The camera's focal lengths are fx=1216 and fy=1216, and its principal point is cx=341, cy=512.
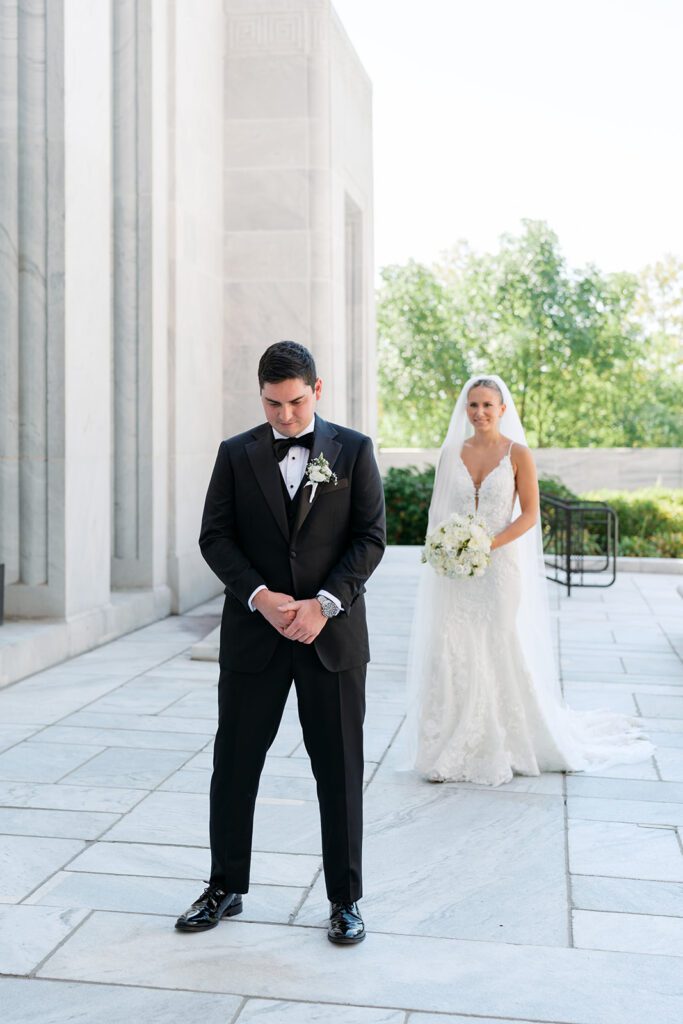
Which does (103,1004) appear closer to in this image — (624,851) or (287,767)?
(624,851)

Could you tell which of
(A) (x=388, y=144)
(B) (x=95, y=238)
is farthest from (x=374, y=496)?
(A) (x=388, y=144)

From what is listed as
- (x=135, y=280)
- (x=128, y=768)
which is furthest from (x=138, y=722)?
(x=135, y=280)

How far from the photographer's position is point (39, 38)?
30.0 ft

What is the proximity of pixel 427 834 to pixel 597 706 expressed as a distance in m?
2.99

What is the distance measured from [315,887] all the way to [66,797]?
1655 mm

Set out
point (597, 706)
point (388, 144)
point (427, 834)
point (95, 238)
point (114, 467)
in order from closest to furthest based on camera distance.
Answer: point (427, 834) < point (597, 706) < point (95, 238) < point (114, 467) < point (388, 144)

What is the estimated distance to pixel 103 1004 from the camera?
363 cm

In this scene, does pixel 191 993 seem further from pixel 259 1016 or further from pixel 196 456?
pixel 196 456

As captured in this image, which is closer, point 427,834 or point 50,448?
point 427,834

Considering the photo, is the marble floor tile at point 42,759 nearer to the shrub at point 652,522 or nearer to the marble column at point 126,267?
the marble column at point 126,267

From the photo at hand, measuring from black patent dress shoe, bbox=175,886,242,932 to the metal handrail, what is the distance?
9.95 m

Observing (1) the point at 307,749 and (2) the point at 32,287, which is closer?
(1) the point at 307,749

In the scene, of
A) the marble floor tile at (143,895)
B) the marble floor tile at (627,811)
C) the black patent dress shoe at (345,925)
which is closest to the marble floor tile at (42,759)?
the marble floor tile at (143,895)

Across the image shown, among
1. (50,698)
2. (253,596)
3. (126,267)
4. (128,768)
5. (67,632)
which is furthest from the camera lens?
(126,267)
